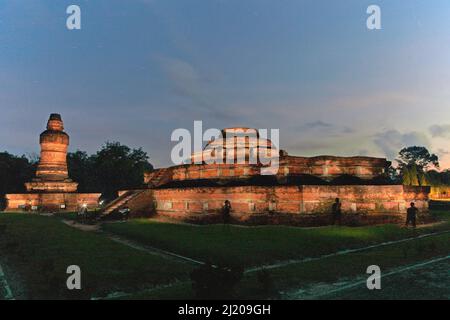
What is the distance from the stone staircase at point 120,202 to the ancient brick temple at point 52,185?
357 inches

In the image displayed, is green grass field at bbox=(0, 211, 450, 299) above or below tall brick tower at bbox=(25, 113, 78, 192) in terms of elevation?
below

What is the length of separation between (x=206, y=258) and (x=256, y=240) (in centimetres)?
300

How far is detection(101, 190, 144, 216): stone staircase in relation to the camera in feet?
71.7

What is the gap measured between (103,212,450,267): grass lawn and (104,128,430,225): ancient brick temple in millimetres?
1880

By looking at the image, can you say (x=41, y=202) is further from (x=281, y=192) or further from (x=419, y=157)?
(x=419, y=157)

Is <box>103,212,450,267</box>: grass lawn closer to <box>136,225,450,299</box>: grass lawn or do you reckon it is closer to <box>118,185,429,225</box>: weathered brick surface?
<box>136,225,450,299</box>: grass lawn

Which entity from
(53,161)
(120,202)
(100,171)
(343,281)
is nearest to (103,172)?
(100,171)

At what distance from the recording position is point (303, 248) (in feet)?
39.0

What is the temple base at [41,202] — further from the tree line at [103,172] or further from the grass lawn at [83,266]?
the grass lawn at [83,266]

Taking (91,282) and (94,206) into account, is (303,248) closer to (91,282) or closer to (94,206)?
(91,282)

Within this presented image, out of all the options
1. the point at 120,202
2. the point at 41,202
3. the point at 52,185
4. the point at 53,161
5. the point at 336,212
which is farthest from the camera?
the point at 53,161

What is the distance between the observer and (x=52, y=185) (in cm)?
3300

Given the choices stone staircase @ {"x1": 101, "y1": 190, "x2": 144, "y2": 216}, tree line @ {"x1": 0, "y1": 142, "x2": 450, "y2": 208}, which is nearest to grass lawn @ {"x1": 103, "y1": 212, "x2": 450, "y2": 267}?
stone staircase @ {"x1": 101, "y1": 190, "x2": 144, "y2": 216}
